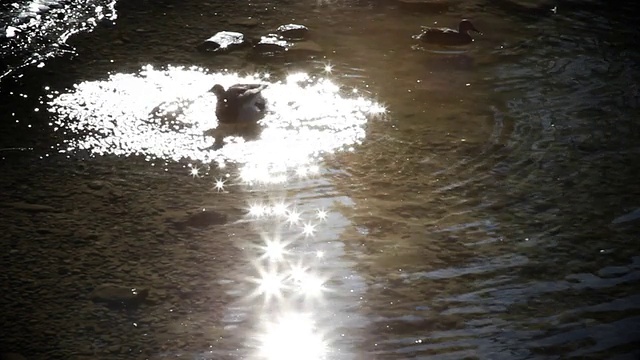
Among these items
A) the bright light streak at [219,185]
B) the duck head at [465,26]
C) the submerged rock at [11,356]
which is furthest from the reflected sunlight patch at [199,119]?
the submerged rock at [11,356]

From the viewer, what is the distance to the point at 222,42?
8.84m

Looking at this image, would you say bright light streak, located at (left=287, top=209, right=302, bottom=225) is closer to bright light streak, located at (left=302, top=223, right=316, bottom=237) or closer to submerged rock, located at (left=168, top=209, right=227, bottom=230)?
bright light streak, located at (left=302, top=223, right=316, bottom=237)

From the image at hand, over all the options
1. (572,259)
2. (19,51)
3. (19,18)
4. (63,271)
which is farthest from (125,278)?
(19,18)

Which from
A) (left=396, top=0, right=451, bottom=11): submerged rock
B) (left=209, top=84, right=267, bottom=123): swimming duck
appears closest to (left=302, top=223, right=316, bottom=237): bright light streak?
(left=209, top=84, right=267, bottom=123): swimming duck

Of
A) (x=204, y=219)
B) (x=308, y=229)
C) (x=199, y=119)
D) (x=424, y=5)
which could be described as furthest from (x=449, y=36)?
(x=204, y=219)

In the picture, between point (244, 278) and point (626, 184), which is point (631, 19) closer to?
point (626, 184)

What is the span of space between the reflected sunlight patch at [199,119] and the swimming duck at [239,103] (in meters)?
0.12

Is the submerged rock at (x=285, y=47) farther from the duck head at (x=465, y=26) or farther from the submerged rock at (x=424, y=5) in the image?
the submerged rock at (x=424, y=5)

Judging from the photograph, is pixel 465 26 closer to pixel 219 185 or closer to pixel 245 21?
pixel 245 21

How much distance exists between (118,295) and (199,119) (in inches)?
105

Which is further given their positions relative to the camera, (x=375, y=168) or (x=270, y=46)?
(x=270, y=46)

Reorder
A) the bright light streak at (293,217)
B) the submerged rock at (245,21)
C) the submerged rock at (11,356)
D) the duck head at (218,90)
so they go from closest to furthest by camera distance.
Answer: the submerged rock at (11,356) → the bright light streak at (293,217) → the duck head at (218,90) → the submerged rock at (245,21)

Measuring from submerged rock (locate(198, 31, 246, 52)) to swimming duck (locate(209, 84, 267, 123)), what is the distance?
1433 mm

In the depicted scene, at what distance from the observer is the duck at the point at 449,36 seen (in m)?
8.86
